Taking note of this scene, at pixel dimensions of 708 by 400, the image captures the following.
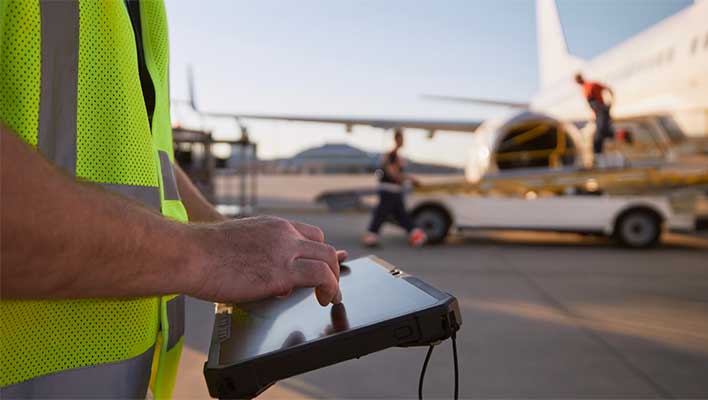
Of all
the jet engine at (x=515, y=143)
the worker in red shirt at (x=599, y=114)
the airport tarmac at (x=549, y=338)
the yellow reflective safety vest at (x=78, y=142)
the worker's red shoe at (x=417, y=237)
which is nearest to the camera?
the yellow reflective safety vest at (x=78, y=142)

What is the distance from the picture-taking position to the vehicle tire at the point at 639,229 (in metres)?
7.52

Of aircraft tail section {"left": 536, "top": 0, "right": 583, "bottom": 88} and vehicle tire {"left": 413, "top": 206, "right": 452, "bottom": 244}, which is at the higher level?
aircraft tail section {"left": 536, "top": 0, "right": 583, "bottom": 88}

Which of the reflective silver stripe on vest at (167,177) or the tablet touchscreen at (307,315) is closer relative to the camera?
the tablet touchscreen at (307,315)

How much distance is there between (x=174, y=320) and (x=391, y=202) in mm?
6654

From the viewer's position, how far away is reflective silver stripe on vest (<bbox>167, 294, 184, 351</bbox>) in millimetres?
953

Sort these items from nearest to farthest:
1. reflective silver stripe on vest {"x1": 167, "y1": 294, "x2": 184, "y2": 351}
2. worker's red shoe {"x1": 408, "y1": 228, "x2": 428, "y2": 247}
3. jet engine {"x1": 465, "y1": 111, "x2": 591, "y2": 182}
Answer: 1. reflective silver stripe on vest {"x1": 167, "y1": 294, "x2": 184, "y2": 351}
2. worker's red shoe {"x1": 408, "y1": 228, "x2": 428, "y2": 247}
3. jet engine {"x1": 465, "y1": 111, "x2": 591, "y2": 182}

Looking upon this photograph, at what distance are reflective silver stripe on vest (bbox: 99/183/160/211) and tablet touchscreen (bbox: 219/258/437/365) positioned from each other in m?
0.23

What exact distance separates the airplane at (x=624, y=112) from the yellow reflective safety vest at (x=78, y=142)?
28.7ft

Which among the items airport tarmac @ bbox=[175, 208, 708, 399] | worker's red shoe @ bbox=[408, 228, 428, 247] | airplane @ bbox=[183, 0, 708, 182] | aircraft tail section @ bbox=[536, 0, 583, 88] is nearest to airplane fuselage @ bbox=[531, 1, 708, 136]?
airplane @ bbox=[183, 0, 708, 182]

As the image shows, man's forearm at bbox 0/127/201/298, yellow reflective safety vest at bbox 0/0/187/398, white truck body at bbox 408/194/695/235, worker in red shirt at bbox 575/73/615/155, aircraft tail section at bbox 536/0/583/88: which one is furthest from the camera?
aircraft tail section at bbox 536/0/583/88

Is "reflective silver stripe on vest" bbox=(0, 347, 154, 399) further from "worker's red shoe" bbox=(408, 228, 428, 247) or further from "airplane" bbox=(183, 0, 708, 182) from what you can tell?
"airplane" bbox=(183, 0, 708, 182)

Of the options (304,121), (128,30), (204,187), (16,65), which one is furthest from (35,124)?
(304,121)

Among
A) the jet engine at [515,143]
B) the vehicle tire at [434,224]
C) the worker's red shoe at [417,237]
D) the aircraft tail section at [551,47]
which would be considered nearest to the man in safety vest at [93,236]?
the worker's red shoe at [417,237]

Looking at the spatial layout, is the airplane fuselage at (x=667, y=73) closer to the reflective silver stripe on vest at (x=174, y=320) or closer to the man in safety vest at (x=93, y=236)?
the reflective silver stripe on vest at (x=174, y=320)
